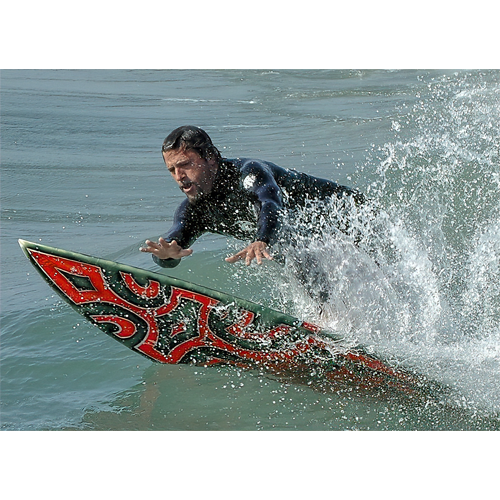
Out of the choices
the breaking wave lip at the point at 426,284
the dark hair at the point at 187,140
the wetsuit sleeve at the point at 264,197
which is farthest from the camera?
the breaking wave lip at the point at 426,284

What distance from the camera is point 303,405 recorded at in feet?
12.6

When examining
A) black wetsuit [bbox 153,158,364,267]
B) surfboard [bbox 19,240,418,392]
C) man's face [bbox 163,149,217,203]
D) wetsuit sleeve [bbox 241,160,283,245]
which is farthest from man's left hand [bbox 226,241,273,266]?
man's face [bbox 163,149,217,203]

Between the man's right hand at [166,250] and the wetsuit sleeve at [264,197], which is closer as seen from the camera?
the wetsuit sleeve at [264,197]

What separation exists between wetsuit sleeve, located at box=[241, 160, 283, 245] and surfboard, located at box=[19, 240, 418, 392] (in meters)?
0.53

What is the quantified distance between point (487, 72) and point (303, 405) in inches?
332

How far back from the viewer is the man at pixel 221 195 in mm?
3570

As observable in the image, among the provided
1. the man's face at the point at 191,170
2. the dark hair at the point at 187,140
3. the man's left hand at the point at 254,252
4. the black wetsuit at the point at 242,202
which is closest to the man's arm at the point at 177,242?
the black wetsuit at the point at 242,202

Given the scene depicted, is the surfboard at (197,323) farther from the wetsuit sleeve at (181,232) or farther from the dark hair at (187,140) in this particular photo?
the dark hair at (187,140)

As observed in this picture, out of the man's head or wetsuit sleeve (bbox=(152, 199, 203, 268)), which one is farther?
wetsuit sleeve (bbox=(152, 199, 203, 268))

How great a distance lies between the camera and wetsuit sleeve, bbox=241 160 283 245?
3.37m

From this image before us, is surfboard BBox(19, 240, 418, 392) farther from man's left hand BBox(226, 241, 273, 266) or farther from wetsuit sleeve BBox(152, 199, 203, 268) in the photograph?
man's left hand BBox(226, 241, 273, 266)

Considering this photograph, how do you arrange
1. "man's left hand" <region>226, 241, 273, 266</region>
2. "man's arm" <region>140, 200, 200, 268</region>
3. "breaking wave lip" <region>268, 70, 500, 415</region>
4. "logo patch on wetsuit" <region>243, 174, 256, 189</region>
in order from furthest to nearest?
1. "breaking wave lip" <region>268, 70, 500, 415</region>
2. "man's arm" <region>140, 200, 200, 268</region>
3. "logo patch on wetsuit" <region>243, 174, 256, 189</region>
4. "man's left hand" <region>226, 241, 273, 266</region>

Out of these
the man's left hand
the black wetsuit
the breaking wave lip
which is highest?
the black wetsuit

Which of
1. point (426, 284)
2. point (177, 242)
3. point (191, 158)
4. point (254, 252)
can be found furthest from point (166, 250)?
point (426, 284)
